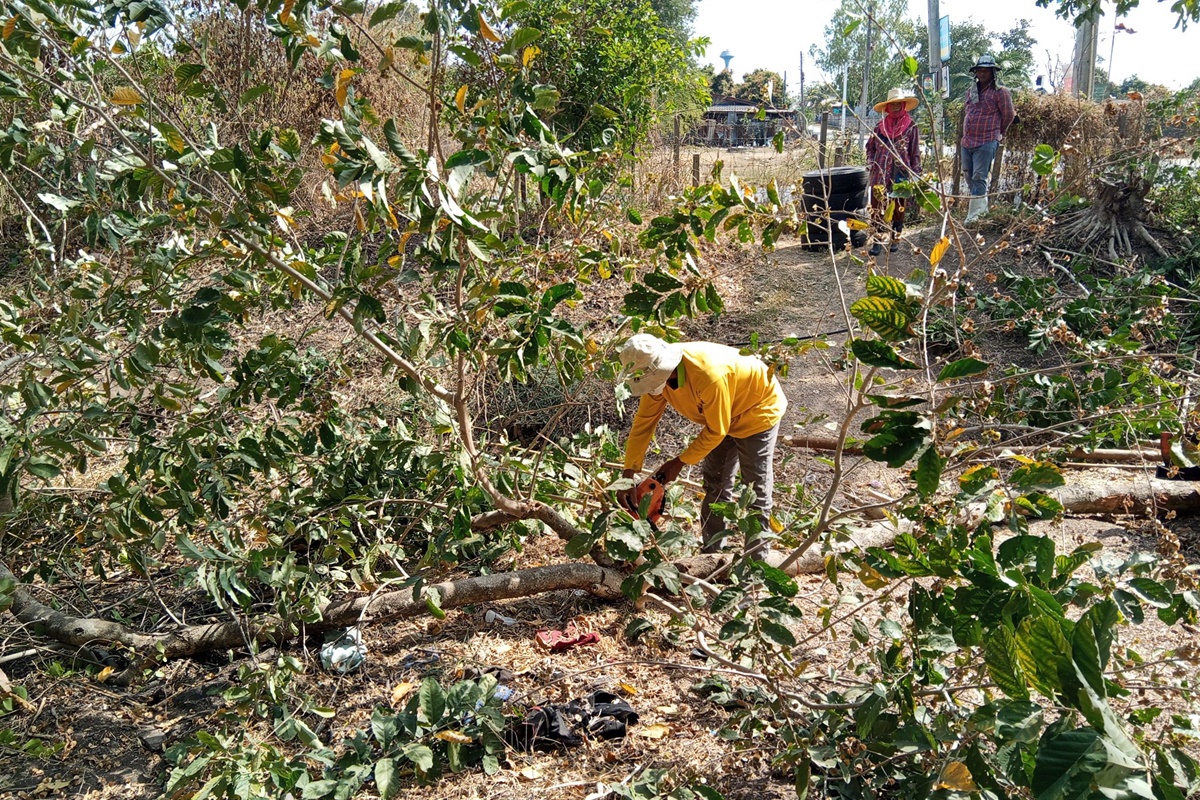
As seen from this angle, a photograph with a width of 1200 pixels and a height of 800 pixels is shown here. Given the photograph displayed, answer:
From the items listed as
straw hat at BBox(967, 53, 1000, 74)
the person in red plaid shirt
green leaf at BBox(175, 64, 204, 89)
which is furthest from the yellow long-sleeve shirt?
straw hat at BBox(967, 53, 1000, 74)

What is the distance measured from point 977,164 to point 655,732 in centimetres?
771

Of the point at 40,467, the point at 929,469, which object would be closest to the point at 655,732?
the point at 929,469

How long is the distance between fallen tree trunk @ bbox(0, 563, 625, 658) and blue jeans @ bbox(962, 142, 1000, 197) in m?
7.02

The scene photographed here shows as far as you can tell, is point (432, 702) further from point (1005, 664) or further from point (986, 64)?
point (986, 64)

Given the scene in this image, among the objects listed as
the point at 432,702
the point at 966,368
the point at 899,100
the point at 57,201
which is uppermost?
the point at 899,100

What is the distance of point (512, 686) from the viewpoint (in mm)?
3234

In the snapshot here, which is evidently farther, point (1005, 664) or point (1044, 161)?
point (1044, 161)

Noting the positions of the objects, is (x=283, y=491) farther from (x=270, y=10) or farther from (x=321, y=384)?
(x=270, y=10)

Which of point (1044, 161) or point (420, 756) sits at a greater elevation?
point (1044, 161)

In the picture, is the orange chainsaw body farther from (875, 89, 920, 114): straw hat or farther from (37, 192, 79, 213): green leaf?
(875, 89, 920, 114): straw hat

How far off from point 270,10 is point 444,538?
220 cm

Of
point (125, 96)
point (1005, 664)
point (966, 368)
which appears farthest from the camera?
point (125, 96)

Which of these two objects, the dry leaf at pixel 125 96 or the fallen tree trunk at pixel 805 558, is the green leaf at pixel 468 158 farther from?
the fallen tree trunk at pixel 805 558

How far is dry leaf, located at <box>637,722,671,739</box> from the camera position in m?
2.96
